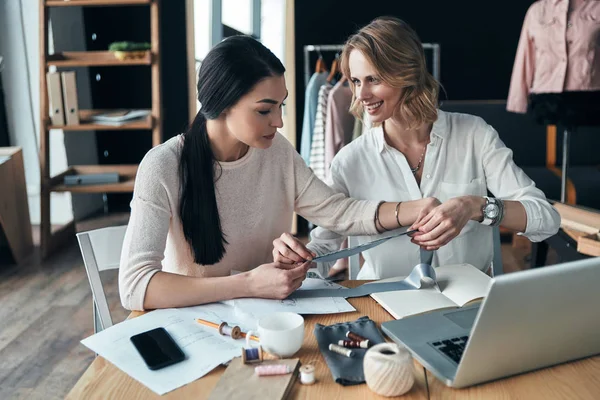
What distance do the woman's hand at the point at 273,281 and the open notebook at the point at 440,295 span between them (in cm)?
18

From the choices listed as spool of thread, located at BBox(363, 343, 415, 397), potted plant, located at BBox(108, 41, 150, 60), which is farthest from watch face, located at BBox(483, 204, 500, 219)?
potted plant, located at BBox(108, 41, 150, 60)

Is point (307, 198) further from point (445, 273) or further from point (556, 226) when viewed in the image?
point (556, 226)

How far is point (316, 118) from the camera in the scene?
3.69m

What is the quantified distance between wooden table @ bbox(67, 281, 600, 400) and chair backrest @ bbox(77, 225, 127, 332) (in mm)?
475

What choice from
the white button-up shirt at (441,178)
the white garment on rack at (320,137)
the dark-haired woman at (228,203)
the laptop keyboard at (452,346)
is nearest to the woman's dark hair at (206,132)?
the dark-haired woman at (228,203)

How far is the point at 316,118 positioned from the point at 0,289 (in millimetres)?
2041

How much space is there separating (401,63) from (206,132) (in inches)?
22.9

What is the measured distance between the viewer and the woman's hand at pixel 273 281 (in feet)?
4.22

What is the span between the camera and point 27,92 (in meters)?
4.28

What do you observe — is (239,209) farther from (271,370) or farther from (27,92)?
(27,92)

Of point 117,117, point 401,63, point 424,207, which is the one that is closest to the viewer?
point 424,207

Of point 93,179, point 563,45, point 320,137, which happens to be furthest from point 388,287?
point 93,179

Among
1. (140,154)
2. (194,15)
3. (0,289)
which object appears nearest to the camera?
(0,289)

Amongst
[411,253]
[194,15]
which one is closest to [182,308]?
[411,253]
